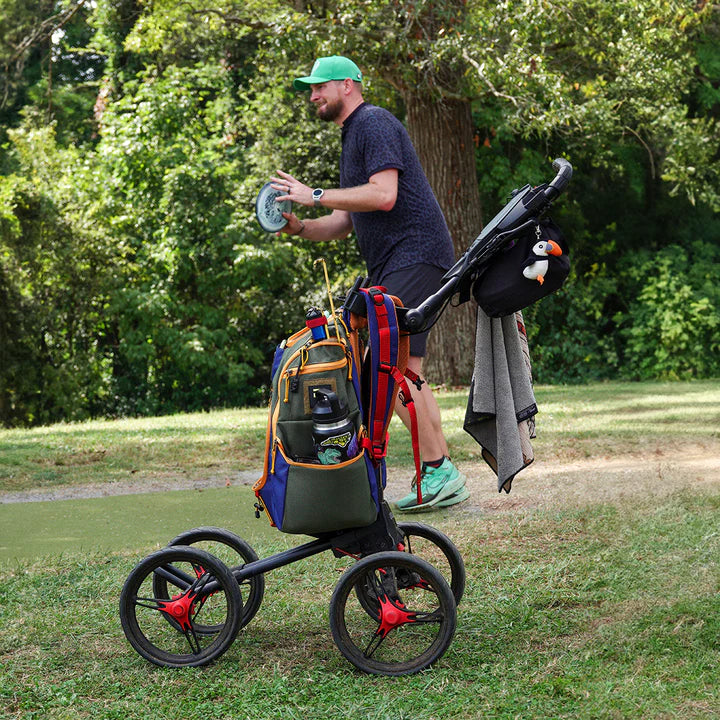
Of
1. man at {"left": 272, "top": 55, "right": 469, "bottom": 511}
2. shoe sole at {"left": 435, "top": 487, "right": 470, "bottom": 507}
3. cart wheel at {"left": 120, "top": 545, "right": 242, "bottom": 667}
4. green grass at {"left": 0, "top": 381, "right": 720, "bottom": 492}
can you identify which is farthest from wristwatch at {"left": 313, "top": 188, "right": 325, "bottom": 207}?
green grass at {"left": 0, "top": 381, "right": 720, "bottom": 492}

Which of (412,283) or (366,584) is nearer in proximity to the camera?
(366,584)

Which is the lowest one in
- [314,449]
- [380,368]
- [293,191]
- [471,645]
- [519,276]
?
[471,645]

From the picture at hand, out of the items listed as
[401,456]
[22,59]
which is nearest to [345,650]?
[401,456]

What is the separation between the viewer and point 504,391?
11.7ft

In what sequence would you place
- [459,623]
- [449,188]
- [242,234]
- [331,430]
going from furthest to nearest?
1. [242,234]
2. [449,188]
3. [459,623]
4. [331,430]

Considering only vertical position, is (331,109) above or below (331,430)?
above

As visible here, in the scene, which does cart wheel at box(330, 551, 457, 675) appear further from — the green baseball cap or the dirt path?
the green baseball cap

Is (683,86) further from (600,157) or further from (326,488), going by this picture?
(326,488)

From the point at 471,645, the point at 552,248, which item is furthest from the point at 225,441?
the point at 552,248

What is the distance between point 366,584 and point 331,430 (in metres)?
0.61

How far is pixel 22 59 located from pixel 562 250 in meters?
15.5

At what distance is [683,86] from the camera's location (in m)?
13.6

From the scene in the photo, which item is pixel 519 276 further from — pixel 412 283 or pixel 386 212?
pixel 386 212

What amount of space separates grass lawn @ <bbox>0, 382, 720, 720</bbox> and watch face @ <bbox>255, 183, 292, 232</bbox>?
140 centimetres
